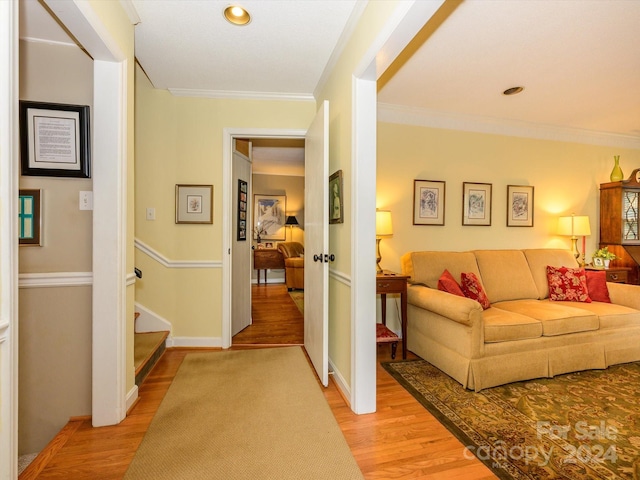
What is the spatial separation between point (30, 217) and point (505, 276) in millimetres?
3815

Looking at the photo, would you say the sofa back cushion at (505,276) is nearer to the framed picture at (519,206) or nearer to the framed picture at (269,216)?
the framed picture at (519,206)

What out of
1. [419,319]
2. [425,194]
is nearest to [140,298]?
[419,319]

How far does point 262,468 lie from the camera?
1542 millimetres

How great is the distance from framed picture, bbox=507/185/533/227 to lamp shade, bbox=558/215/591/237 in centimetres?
36

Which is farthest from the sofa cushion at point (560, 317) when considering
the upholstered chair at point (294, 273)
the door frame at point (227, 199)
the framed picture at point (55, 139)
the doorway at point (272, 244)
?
the upholstered chair at point (294, 273)

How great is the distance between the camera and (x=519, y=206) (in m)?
3.87

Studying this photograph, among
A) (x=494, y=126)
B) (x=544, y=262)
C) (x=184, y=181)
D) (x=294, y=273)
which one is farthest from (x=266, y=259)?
(x=544, y=262)

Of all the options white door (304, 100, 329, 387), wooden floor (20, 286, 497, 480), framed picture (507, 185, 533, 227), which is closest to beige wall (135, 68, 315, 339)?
white door (304, 100, 329, 387)

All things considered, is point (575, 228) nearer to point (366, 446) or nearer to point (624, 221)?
point (624, 221)

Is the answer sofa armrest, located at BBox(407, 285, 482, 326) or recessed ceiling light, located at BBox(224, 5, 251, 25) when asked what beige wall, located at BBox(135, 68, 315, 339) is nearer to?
recessed ceiling light, located at BBox(224, 5, 251, 25)

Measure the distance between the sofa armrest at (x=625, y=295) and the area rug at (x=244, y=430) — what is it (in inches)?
116

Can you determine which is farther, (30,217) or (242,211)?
(242,211)

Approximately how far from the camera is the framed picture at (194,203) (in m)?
3.17

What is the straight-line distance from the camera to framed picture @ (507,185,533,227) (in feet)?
12.6
